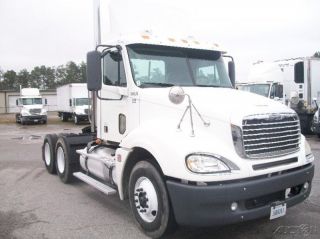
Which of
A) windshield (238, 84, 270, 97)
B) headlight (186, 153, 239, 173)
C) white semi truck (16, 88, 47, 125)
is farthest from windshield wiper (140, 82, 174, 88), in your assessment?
white semi truck (16, 88, 47, 125)

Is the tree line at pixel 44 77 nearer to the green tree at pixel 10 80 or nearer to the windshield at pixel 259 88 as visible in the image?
the green tree at pixel 10 80

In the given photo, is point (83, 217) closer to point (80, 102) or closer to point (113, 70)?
point (113, 70)

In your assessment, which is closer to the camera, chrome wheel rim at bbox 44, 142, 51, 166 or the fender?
the fender

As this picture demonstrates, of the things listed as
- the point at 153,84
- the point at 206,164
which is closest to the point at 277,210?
the point at 206,164

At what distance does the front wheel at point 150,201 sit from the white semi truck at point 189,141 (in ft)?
0.04

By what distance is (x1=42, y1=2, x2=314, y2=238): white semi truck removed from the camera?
14.4 feet

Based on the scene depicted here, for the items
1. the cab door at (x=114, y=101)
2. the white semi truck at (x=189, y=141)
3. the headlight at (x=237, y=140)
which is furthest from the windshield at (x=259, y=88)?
the headlight at (x=237, y=140)

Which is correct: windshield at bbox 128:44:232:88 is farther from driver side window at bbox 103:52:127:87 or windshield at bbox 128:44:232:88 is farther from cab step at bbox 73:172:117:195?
cab step at bbox 73:172:117:195

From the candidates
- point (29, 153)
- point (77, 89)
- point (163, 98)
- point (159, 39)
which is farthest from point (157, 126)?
point (77, 89)

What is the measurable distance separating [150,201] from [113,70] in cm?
241

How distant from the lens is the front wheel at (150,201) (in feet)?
15.4

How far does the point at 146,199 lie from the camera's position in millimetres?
5016

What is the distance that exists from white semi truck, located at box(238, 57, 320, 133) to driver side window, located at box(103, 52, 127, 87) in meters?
12.5

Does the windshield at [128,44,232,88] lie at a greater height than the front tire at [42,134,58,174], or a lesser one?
greater
